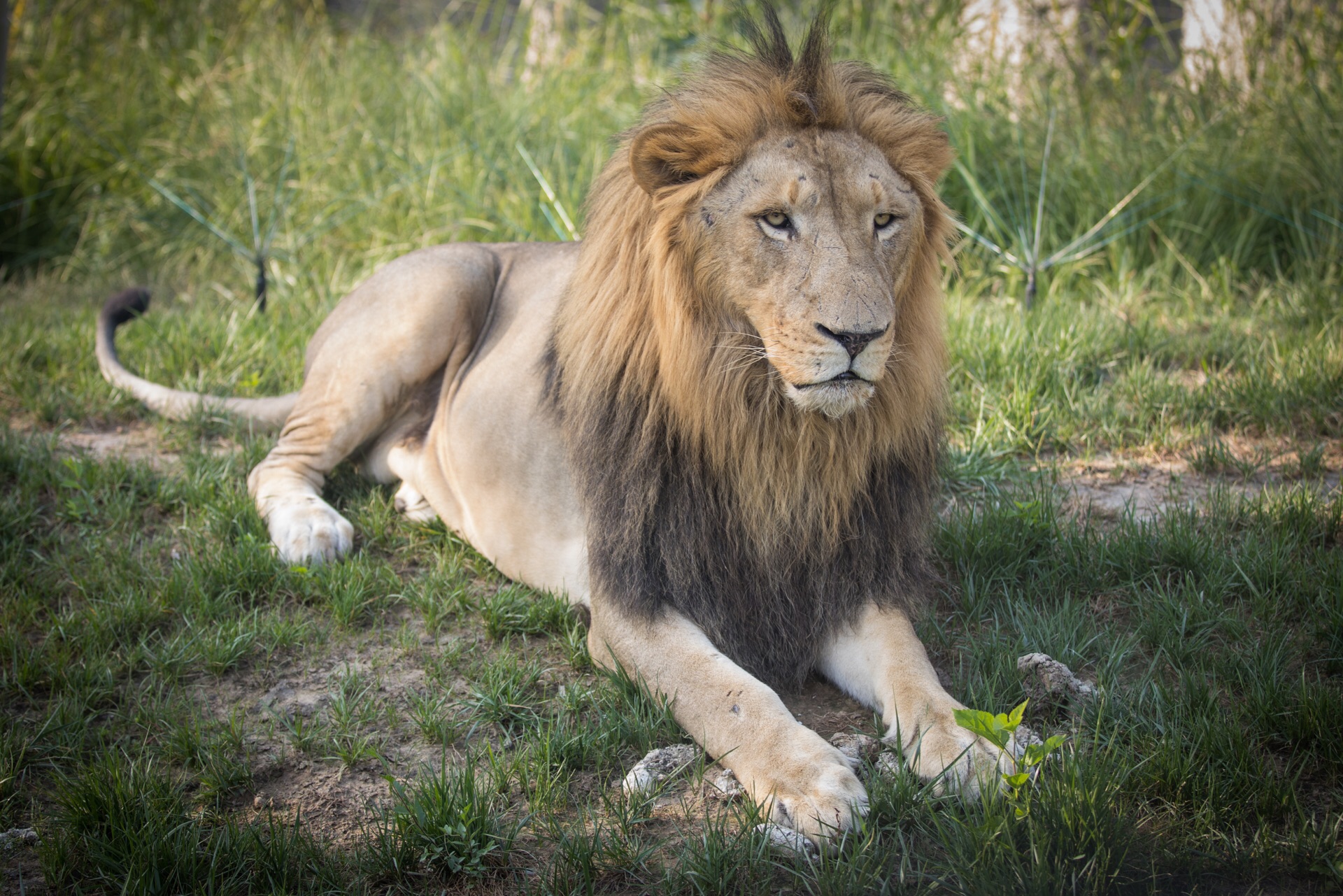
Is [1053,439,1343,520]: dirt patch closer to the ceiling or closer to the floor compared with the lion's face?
closer to the floor

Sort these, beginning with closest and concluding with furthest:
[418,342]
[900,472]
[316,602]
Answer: [900,472]
[316,602]
[418,342]

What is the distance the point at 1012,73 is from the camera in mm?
6617

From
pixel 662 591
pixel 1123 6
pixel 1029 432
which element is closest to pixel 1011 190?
pixel 1029 432

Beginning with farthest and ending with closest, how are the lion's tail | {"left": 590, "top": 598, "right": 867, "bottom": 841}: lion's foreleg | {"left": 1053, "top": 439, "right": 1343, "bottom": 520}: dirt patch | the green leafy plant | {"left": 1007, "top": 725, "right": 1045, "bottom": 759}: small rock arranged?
1. the lion's tail
2. {"left": 1053, "top": 439, "right": 1343, "bottom": 520}: dirt patch
3. {"left": 1007, "top": 725, "right": 1045, "bottom": 759}: small rock
4. {"left": 590, "top": 598, "right": 867, "bottom": 841}: lion's foreleg
5. the green leafy plant

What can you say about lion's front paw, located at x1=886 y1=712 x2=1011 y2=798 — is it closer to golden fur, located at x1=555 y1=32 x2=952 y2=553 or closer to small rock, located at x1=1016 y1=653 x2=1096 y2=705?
small rock, located at x1=1016 y1=653 x2=1096 y2=705

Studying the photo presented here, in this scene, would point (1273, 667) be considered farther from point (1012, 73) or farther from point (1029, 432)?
point (1012, 73)

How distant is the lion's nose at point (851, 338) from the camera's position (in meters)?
2.24

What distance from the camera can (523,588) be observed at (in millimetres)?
3314

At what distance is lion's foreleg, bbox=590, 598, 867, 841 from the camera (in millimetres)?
2090

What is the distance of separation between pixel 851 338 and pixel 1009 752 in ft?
3.00

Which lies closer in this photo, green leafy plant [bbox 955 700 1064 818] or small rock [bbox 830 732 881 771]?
green leafy plant [bbox 955 700 1064 818]

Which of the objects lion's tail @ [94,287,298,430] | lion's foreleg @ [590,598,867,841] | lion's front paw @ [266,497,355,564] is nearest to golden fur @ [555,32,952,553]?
lion's foreleg @ [590,598,867,841]

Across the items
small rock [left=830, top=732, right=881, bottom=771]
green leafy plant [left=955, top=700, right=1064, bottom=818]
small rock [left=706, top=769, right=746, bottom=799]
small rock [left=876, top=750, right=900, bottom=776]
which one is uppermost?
green leafy plant [left=955, top=700, right=1064, bottom=818]

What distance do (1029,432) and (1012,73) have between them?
134 inches
